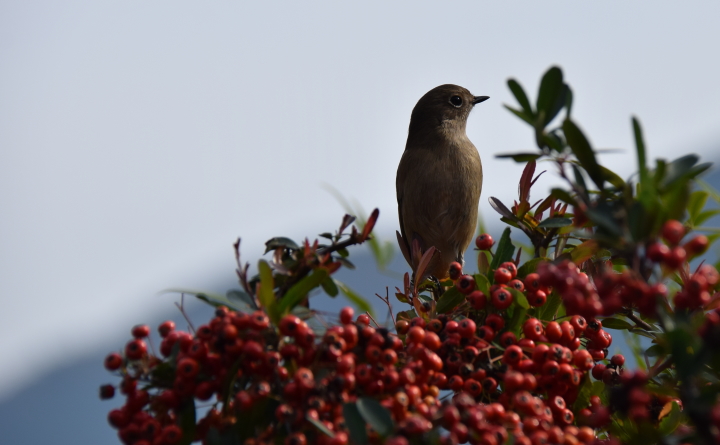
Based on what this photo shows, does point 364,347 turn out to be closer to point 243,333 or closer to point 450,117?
point 243,333

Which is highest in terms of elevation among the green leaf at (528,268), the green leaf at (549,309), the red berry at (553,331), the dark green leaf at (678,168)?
the dark green leaf at (678,168)

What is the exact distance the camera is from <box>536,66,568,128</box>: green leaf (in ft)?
5.47

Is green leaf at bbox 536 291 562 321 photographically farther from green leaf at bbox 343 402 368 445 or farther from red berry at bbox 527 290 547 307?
green leaf at bbox 343 402 368 445

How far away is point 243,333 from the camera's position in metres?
1.63

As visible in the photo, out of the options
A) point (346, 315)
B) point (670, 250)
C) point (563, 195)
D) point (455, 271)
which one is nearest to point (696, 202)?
point (455, 271)

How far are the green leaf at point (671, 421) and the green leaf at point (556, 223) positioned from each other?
582mm

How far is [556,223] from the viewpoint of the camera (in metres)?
2.27

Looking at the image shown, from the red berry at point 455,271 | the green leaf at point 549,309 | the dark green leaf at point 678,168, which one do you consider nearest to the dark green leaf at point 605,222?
the dark green leaf at point 678,168

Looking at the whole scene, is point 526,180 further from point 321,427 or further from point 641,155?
point 321,427

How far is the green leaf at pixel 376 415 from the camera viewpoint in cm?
145

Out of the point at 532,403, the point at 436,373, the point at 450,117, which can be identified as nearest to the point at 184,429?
the point at 436,373

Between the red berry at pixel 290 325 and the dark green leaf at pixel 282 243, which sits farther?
the dark green leaf at pixel 282 243

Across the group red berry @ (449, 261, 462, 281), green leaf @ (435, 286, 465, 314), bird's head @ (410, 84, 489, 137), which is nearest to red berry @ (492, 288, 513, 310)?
green leaf @ (435, 286, 465, 314)

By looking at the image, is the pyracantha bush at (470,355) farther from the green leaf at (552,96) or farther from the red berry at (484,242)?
the red berry at (484,242)
